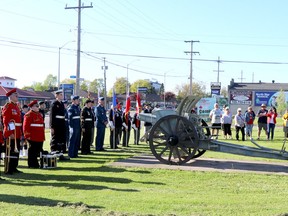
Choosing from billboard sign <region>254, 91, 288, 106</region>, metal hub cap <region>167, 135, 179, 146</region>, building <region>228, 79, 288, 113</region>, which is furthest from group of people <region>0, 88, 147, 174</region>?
billboard sign <region>254, 91, 288, 106</region>

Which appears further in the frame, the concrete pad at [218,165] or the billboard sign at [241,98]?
the billboard sign at [241,98]

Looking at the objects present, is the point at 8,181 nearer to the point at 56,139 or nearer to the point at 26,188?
the point at 26,188

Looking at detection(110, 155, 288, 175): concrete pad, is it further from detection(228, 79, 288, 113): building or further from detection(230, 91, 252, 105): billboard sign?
detection(230, 91, 252, 105): billboard sign

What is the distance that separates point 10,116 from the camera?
32.4 ft

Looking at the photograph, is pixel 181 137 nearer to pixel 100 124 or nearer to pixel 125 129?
pixel 100 124

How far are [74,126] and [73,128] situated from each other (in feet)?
0.23

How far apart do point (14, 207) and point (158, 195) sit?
98.6 inches

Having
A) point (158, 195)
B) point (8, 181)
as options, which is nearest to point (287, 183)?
point (158, 195)

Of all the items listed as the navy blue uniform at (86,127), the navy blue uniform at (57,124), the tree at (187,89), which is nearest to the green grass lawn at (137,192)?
the navy blue uniform at (57,124)

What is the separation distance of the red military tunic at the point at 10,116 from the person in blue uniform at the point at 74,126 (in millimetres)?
2763

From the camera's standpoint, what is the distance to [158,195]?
770 cm

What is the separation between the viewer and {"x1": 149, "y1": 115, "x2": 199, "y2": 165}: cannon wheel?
10828 mm

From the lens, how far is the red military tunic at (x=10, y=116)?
9.71 metres

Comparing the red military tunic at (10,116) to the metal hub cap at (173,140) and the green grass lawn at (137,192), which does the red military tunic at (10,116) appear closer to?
the green grass lawn at (137,192)
